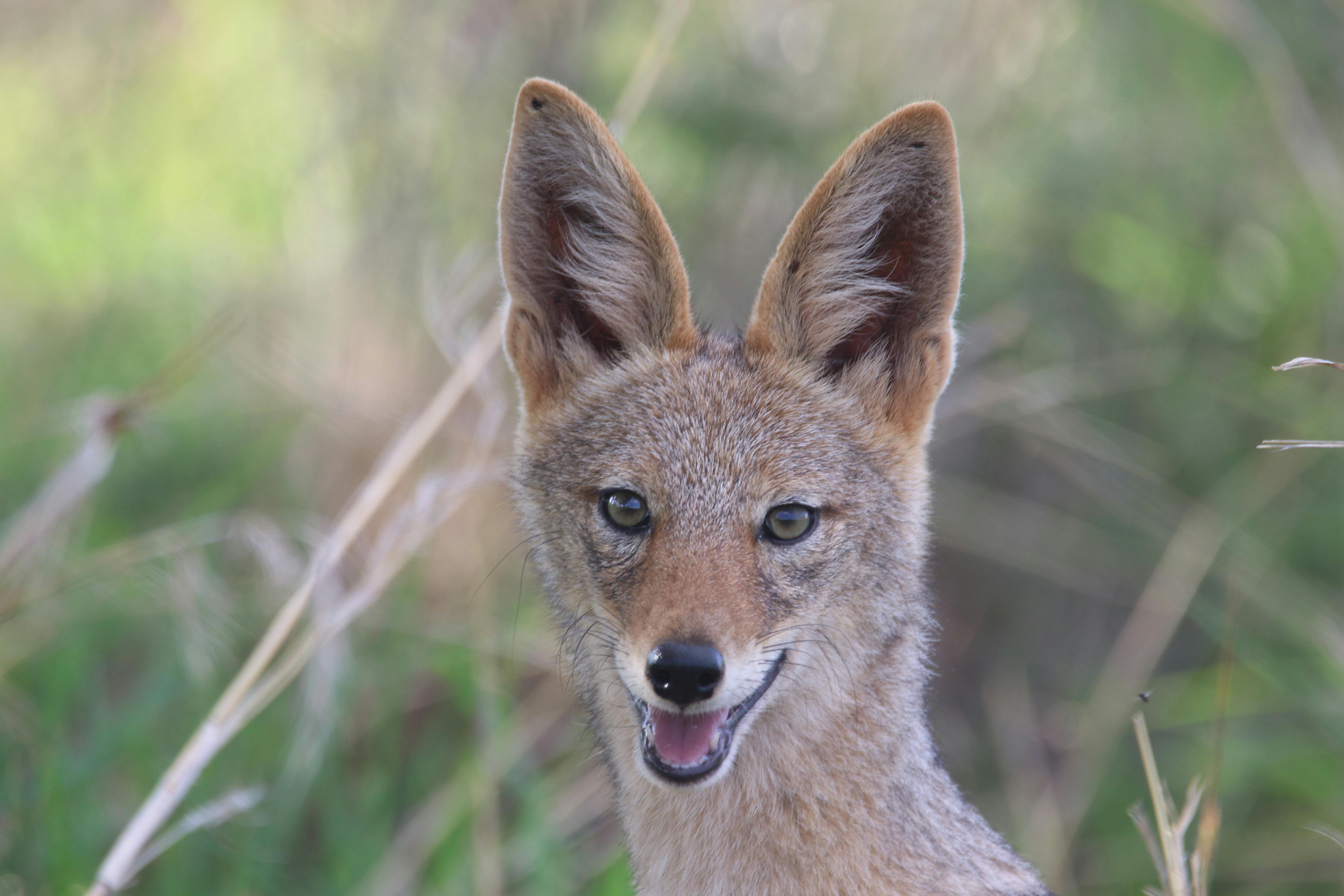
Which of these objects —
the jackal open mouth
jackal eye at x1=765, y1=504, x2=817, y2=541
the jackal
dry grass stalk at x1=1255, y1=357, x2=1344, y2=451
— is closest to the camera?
dry grass stalk at x1=1255, y1=357, x2=1344, y2=451

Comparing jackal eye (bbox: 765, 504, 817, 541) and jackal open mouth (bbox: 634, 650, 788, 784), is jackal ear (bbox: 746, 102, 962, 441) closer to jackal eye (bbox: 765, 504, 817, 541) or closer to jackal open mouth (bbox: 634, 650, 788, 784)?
jackal eye (bbox: 765, 504, 817, 541)

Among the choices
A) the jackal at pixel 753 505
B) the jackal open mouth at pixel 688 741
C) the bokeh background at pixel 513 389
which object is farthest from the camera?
the bokeh background at pixel 513 389

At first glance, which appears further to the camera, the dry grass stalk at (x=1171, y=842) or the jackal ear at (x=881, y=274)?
the jackal ear at (x=881, y=274)

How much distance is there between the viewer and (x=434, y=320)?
4500 mm

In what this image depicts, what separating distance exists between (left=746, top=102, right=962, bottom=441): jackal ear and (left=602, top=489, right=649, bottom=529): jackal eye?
62cm

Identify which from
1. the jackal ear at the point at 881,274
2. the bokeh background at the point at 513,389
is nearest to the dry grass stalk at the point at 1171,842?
the jackal ear at the point at 881,274

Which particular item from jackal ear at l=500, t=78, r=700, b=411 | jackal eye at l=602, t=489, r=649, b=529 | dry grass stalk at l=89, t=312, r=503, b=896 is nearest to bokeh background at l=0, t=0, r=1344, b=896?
dry grass stalk at l=89, t=312, r=503, b=896

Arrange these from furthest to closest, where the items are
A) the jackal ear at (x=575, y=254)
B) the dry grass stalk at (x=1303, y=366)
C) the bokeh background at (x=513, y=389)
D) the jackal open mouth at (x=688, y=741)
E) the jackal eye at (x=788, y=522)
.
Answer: the bokeh background at (x=513, y=389) < the jackal ear at (x=575, y=254) < the jackal eye at (x=788, y=522) < the jackal open mouth at (x=688, y=741) < the dry grass stalk at (x=1303, y=366)

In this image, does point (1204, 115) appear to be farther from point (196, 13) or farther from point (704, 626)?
point (196, 13)

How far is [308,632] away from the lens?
4645mm

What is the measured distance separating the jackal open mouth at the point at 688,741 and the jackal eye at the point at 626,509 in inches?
18.6

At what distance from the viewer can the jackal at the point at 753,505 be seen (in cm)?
289

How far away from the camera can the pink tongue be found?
2773 millimetres

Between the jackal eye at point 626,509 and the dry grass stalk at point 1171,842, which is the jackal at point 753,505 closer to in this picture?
the jackal eye at point 626,509
